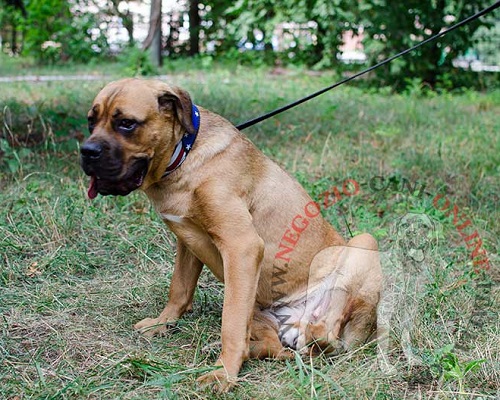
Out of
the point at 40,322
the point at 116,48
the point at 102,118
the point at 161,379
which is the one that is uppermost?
the point at 102,118

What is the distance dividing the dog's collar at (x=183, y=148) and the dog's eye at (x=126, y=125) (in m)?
0.27

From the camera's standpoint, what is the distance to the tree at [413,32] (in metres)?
11.8

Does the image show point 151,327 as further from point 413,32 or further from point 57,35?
point 57,35

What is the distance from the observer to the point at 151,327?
3.51 m

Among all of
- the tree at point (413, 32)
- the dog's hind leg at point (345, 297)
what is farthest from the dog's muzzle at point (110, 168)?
the tree at point (413, 32)

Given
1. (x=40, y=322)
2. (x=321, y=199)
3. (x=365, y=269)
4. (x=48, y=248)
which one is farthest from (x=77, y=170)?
(x=365, y=269)

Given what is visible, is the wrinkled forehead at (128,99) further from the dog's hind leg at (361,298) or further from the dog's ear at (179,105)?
the dog's hind leg at (361,298)

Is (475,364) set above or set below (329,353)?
above

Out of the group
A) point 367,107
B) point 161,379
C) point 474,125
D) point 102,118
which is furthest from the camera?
point 367,107

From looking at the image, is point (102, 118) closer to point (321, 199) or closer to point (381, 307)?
point (381, 307)

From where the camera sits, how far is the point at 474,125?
8.09 meters

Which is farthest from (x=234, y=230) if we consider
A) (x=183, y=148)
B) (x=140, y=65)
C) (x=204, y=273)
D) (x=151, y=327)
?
(x=140, y=65)

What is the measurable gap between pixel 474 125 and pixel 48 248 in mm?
5686

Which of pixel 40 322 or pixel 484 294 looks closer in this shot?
pixel 40 322
